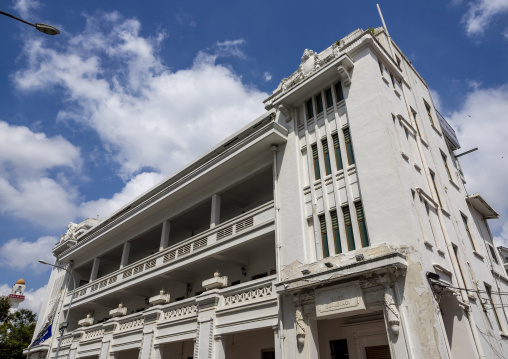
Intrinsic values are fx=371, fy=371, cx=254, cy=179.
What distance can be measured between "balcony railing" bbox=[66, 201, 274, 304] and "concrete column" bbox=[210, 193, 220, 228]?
0.53m

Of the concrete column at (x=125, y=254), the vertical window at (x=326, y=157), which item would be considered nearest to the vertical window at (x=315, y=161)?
the vertical window at (x=326, y=157)

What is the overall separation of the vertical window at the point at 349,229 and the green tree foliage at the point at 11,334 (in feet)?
133

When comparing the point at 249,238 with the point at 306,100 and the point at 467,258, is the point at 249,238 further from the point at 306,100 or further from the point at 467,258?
the point at 467,258

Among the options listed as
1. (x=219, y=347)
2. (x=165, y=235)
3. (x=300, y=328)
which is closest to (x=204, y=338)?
(x=219, y=347)

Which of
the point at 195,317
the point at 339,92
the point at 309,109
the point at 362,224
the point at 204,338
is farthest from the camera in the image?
the point at 309,109

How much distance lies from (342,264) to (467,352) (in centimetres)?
543

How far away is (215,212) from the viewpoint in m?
21.5

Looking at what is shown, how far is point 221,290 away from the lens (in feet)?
58.1

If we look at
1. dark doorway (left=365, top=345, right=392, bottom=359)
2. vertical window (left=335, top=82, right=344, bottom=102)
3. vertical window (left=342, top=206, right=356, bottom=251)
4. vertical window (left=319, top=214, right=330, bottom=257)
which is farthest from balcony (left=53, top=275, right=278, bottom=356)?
vertical window (left=335, top=82, right=344, bottom=102)

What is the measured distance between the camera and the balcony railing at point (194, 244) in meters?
18.8

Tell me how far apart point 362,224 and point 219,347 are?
861 cm

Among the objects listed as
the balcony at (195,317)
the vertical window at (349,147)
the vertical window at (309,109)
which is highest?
the vertical window at (309,109)

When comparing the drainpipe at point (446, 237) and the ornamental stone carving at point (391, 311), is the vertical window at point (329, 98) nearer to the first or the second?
the drainpipe at point (446, 237)

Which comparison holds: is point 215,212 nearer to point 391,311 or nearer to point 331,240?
point 331,240
